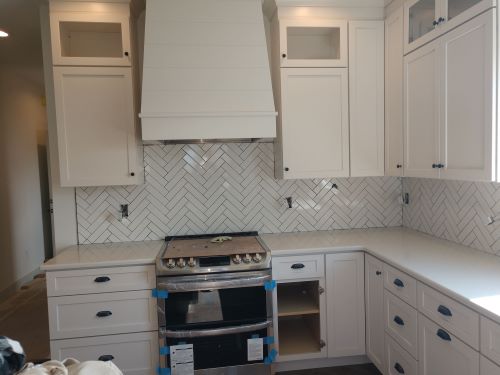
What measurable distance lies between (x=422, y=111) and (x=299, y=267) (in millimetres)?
1318

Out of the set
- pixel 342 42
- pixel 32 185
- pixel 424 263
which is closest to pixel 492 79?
pixel 424 263

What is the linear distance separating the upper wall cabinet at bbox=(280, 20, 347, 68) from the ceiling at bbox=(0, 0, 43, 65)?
187 centimetres

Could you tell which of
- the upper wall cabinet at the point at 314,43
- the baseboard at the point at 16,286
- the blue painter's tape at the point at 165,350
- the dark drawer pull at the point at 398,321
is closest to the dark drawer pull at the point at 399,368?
the dark drawer pull at the point at 398,321

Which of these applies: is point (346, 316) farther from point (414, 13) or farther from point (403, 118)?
point (414, 13)

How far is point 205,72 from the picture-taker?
2350 millimetres

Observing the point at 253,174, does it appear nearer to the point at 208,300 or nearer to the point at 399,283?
the point at 208,300

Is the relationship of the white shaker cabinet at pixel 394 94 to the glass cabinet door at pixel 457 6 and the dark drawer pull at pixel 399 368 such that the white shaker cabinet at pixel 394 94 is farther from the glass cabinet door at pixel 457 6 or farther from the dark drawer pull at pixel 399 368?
the dark drawer pull at pixel 399 368

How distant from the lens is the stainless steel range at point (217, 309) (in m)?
2.22

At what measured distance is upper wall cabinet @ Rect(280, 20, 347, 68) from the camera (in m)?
2.57

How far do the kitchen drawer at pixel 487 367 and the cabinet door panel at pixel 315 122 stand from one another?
61.2 inches

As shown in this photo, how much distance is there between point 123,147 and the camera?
249 centimetres

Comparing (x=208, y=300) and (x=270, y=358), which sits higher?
(x=208, y=300)

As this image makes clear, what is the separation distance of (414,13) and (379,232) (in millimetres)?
1643

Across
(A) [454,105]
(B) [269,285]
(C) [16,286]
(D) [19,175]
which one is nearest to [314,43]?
(A) [454,105]
